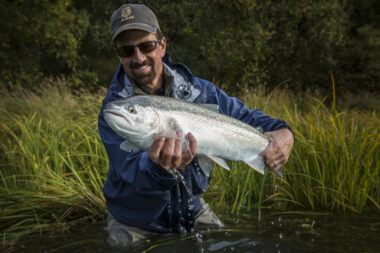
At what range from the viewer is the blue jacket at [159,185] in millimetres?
2668

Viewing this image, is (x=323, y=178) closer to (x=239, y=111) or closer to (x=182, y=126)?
(x=239, y=111)

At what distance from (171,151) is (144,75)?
1.29 metres

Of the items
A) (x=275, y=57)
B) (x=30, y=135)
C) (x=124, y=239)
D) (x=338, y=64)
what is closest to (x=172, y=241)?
(x=124, y=239)

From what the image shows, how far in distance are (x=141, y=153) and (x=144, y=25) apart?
1318 millimetres

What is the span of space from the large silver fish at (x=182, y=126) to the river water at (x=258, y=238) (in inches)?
43.3

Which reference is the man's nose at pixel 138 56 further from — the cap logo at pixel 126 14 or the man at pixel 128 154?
the cap logo at pixel 126 14

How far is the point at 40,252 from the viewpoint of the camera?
3461mm

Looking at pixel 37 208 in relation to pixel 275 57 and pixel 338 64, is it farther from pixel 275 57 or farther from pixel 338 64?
pixel 338 64

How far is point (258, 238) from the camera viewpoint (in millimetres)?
3498

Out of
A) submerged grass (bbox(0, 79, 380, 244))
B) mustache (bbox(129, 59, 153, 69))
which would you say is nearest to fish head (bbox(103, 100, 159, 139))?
mustache (bbox(129, 59, 153, 69))

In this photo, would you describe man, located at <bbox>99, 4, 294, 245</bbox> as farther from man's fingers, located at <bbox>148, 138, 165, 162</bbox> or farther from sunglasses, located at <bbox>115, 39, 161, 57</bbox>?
man's fingers, located at <bbox>148, 138, 165, 162</bbox>

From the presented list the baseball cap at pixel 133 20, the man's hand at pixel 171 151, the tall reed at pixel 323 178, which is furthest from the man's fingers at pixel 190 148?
the tall reed at pixel 323 178

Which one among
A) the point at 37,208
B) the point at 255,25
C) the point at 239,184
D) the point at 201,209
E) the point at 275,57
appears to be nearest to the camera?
the point at 201,209

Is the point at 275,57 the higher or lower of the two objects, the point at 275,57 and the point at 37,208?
the higher
